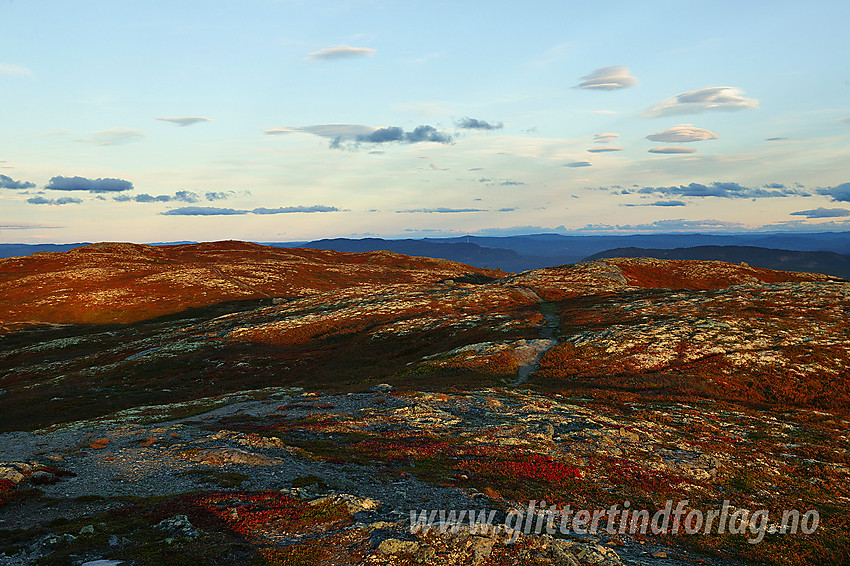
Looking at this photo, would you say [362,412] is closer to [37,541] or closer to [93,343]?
[37,541]

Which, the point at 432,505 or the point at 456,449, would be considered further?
the point at 456,449

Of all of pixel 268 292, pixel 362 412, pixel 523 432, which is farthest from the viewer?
pixel 268 292

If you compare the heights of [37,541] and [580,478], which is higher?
[37,541]

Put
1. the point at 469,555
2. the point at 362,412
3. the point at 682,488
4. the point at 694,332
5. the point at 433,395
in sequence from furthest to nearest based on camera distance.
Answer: the point at 694,332 < the point at 433,395 < the point at 362,412 < the point at 682,488 < the point at 469,555

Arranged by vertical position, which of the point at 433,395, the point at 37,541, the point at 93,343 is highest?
the point at 37,541

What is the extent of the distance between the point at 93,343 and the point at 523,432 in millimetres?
103910

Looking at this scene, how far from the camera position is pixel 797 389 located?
126 ft

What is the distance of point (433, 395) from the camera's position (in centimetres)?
3825

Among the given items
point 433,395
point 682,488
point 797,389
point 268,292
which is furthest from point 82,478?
point 268,292

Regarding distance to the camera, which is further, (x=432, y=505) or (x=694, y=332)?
(x=694, y=332)

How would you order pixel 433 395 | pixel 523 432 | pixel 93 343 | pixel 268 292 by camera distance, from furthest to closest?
pixel 268 292, pixel 93 343, pixel 433 395, pixel 523 432

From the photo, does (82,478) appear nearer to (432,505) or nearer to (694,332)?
(432,505)

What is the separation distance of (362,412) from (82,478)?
17.9m

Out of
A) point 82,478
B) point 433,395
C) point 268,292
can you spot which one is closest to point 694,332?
point 433,395
